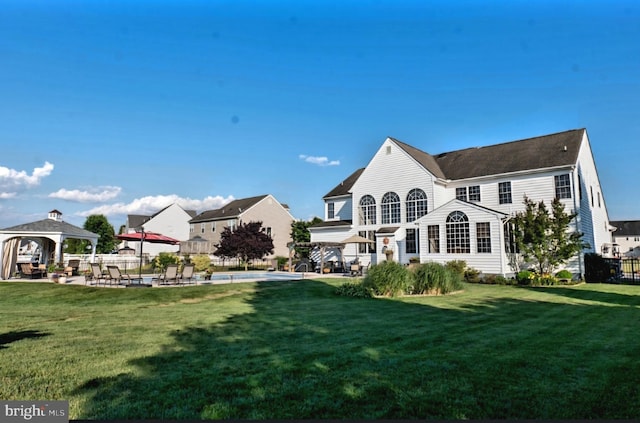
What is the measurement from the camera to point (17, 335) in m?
7.06

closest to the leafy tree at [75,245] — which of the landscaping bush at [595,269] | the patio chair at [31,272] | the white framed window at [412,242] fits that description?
the patio chair at [31,272]

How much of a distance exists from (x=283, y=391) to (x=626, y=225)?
93.6m

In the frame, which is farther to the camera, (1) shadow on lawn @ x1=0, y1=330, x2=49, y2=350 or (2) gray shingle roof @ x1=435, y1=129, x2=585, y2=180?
(2) gray shingle roof @ x1=435, y1=129, x2=585, y2=180

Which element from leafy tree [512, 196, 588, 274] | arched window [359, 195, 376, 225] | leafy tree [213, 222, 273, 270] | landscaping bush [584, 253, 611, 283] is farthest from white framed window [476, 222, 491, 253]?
leafy tree [213, 222, 273, 270]

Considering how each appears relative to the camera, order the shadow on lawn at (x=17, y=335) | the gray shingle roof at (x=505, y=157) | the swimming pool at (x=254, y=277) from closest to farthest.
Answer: the shadow on lawn at (x=17, y=335), the swimming pool at (x=254, y=277), the gray shingle roof at (x=505, y=157)

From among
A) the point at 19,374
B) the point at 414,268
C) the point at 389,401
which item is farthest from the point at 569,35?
the point at 19,374

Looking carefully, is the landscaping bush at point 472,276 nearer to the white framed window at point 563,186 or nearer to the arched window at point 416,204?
the arched window at point 416,204

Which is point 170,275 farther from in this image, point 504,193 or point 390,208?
point 504,193

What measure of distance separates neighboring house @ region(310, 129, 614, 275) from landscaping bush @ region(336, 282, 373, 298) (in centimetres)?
1038

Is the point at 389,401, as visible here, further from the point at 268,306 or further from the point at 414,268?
the point at 414,268

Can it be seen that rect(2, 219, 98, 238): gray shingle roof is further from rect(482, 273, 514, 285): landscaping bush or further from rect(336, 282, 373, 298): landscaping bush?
rect(482, 273, 514, 285): landscaping bush

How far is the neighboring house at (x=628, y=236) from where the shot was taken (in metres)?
69.9

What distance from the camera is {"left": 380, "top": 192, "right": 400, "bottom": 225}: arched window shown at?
27.6 meters

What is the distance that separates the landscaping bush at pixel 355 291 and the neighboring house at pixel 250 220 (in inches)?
1241
